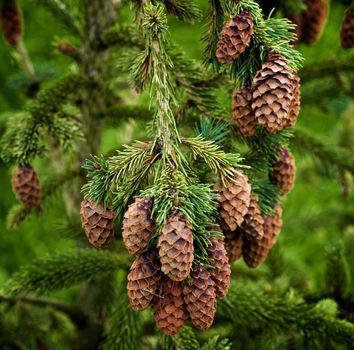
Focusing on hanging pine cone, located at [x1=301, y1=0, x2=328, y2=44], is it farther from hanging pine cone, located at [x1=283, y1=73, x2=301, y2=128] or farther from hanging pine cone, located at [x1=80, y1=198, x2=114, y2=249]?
hanging pine cone, located at [x1=80, y1=198, x2=114, y2=249]

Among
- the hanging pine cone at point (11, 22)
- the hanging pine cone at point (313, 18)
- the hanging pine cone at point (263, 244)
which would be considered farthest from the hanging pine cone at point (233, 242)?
the hanging pine cone at point (11, 22)

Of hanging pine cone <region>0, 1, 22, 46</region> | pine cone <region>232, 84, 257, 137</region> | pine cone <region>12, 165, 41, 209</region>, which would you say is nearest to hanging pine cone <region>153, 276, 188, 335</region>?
pine cone <region>232, 84, 257, 137</region>

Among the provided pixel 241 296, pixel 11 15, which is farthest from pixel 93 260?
pixel 11 15

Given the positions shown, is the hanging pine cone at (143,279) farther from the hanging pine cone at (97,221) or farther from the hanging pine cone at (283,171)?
the hanging pine cone at (283,171)

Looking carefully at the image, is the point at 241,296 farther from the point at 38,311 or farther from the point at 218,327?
the point at 38,311

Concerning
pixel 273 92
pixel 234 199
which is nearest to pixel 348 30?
pixel 273 92

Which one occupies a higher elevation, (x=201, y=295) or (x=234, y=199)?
(x=234, y=199)

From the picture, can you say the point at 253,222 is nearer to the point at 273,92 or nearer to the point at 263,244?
the point at 263,244
